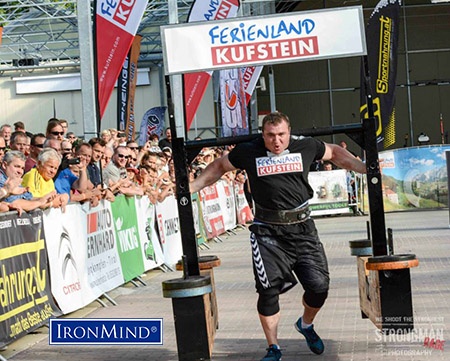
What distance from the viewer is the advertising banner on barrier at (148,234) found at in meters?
15.2

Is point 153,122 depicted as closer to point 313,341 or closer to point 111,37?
point 111,37

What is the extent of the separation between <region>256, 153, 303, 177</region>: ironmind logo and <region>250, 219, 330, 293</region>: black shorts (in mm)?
407

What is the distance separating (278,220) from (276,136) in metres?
0.63

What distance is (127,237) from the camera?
1417cm

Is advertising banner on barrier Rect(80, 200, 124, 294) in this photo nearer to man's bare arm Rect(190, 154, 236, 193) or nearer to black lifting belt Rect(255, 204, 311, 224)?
man's bare arm Rect(190, 154, 236, 193)

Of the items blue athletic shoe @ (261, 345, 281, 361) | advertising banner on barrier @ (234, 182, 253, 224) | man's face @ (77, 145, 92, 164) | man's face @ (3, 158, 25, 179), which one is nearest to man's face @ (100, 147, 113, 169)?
man's face @ (77, 145, 92, 164)

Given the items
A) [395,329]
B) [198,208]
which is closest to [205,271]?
[395,329]

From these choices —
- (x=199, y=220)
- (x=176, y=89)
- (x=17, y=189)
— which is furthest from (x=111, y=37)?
(x=176, y=89)

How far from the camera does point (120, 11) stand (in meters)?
15.9

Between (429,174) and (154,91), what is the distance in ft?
73.3

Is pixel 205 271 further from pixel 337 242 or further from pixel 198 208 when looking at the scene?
pixel 198 208

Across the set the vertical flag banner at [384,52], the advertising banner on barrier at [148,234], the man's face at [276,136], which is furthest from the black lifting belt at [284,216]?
the vertical flag banner at [384,52]

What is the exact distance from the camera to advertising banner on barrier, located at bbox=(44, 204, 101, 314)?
1059 cm

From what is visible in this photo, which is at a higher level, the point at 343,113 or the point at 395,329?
the point at 343,113
